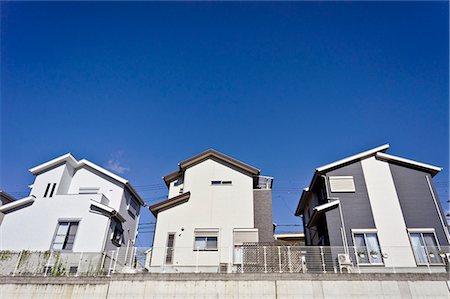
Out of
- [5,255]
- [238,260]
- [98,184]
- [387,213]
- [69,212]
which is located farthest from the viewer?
[98,184]

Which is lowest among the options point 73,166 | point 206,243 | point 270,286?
point 270,286

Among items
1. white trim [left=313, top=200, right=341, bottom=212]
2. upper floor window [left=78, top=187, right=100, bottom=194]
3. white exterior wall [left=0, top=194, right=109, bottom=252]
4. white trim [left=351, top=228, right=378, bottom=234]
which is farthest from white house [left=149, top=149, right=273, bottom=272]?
upper floor window [left=78, top=187, right=100, bottom=194]

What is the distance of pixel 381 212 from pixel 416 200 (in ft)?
6.76

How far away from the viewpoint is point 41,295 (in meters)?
12.3

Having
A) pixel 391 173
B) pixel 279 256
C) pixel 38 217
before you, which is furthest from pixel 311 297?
pixel 38 217

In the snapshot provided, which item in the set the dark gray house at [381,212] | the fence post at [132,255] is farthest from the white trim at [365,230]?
the fence post at [132,255]

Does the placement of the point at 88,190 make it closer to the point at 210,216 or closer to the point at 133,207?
the point at 133,207

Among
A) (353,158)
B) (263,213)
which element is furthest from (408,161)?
(263,213)

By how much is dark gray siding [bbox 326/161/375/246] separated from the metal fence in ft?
3.55

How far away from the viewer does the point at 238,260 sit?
1466 centimetres

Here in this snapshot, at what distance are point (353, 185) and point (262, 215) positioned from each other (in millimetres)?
5134

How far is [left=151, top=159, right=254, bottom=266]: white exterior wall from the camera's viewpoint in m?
A: 14.8

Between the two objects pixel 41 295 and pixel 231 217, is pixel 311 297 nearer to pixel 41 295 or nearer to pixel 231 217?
pixel 231 217

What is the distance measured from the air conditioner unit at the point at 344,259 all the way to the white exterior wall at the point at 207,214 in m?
4.69
